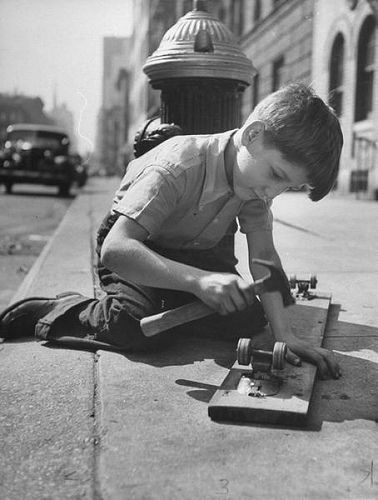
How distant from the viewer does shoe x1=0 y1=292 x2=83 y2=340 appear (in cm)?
260

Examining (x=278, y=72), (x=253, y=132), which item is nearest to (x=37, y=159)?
(x=278, y=72)

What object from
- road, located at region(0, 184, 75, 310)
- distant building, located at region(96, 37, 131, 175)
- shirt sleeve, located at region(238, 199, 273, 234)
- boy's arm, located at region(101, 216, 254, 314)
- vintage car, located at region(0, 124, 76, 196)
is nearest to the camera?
boy's arm, located at region(101, 216, 254, 314)

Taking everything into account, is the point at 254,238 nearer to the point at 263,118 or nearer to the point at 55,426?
the point at 263,118

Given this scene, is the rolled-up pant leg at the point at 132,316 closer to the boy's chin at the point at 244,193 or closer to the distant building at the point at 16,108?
the boy's chin at the point at 244,193

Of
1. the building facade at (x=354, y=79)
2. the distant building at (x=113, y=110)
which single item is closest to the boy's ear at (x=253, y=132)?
the building facade at (x=354, y=79)

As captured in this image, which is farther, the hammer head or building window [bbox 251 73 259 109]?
building window [bbox 251 73 259 109]

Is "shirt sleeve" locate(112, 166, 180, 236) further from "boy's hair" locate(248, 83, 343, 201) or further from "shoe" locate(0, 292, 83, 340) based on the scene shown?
"shoe" locate(0, 292, 83, 340)

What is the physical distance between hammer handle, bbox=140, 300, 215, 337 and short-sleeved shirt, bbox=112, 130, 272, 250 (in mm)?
312

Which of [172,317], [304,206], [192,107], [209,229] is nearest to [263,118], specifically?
[209,229]

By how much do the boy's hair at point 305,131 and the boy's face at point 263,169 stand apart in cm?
3

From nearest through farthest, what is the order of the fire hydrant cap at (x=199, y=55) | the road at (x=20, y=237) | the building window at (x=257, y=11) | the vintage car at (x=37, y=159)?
1. the fire hydrant cap at (x=199, y=55)
2. the road at (x=20, y=237)
3. the vintage car at (x=37, y=159)
4. the building window at (x=257, y=11)

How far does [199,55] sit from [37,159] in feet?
47.2

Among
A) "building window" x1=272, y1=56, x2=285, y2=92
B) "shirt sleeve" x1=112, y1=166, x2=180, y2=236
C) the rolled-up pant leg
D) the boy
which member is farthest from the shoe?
"building window" x1=272, y1=56, x2=285, y2=92

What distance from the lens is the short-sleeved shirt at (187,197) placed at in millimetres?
2123
